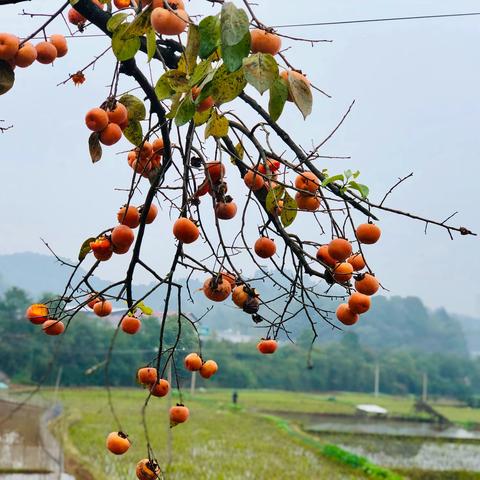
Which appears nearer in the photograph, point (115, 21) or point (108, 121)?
point (115, 21)

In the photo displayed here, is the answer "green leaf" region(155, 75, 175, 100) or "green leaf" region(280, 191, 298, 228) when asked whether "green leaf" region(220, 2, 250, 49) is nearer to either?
"green leaf" region(155, 75, 175, 100)

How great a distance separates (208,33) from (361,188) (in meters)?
0.35

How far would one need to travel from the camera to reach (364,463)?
41.9 ft

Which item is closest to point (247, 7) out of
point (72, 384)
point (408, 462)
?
point (408, 462)

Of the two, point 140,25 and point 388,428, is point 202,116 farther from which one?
point 388,428

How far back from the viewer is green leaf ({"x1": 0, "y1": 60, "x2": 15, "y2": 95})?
1.07 meters

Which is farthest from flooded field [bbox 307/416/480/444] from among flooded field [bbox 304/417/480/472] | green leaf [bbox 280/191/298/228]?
green leaf [bbox 280/191/298/228]

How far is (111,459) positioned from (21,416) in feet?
25.6

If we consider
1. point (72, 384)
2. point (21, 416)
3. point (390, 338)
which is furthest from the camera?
point (390, 338)

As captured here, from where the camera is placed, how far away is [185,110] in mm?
761

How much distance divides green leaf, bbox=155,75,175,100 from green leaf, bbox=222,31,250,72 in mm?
181

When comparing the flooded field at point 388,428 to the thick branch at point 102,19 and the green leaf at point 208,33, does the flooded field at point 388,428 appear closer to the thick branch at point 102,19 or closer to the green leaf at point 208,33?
the thick branch at point 102,19

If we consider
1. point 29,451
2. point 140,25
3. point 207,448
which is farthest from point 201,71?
point 207,448

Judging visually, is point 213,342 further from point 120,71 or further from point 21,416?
point 120,71
